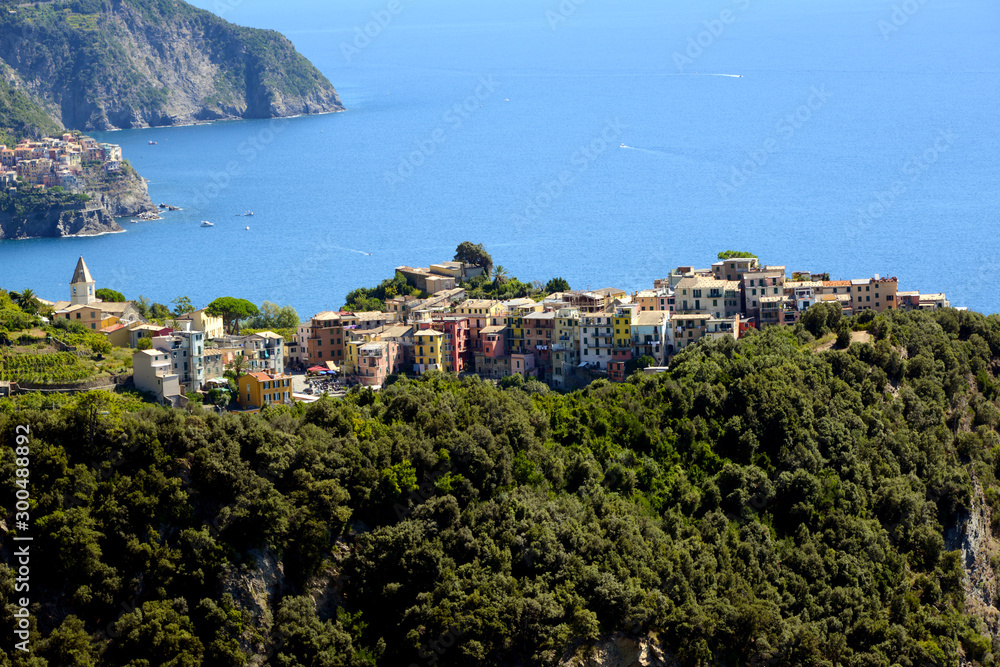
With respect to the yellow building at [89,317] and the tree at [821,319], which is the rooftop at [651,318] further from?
the yellow building at [89,317]

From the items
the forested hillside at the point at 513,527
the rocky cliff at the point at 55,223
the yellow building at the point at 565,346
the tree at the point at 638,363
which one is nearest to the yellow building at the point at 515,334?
the yellow building at the point at 565,346

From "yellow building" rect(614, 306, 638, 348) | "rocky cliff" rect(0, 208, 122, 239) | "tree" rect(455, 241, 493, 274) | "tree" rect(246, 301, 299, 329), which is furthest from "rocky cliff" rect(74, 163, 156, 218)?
"yellow building" rect(614, 306, 638, 348)

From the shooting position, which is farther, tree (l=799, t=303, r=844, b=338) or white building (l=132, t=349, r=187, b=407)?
tree (l=799, t=303, r=844, b=338)

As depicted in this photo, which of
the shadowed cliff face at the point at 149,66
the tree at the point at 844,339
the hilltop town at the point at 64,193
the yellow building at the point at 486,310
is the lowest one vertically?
the tree at the point at 844,339

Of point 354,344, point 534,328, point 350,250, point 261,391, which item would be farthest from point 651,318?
point 350,250

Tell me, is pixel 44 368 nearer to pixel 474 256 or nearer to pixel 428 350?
pixel 428 350

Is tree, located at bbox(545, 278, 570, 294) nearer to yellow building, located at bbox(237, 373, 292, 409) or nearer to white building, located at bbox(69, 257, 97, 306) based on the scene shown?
yellow building, located at bbox(237, 373, 292, 409)
